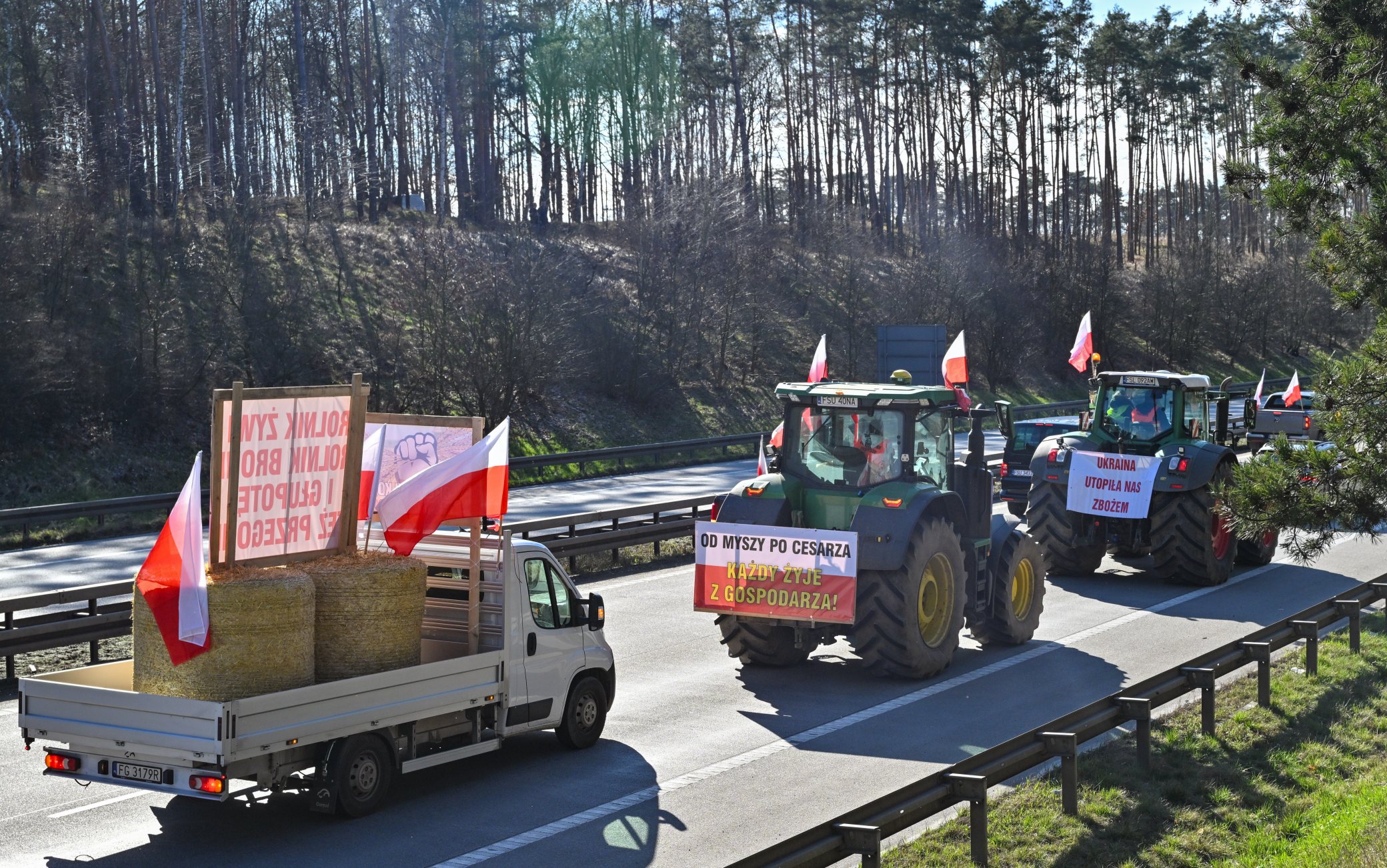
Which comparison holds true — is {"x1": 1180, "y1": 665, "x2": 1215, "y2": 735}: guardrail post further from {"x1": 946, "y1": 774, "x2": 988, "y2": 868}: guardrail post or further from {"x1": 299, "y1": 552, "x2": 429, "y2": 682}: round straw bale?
{"x1": 299, "y1": 552, "x2": 429, "y2": 682}: round straw bale

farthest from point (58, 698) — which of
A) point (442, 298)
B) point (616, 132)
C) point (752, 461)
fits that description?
point (616, 132)

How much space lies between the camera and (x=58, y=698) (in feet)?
27.0

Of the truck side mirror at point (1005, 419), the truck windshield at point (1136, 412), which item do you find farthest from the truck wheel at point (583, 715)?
the truck windshield at point (1136, 412)

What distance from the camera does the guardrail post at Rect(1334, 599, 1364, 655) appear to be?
13.1 m

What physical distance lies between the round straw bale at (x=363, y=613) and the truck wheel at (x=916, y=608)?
15.3ft

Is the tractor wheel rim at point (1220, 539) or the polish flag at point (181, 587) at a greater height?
the polish flag at point (181, 587)

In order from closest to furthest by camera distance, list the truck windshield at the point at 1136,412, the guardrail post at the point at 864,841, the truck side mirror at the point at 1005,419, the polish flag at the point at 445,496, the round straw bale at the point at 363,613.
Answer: the guardrail post at the point at 864,841 < the round straw bale at the point at 363,613 < the polish flag at the point at 445,496 < the truck windshield at the point at 1136,412 < the truck side mirror at the point at 1005,419

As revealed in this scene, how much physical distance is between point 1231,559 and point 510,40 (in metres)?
44.3

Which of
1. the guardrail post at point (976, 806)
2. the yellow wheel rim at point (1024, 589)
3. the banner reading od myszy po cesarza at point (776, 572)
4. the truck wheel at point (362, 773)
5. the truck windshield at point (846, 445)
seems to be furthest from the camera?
the yellow wheel rim at point (1024, 589)

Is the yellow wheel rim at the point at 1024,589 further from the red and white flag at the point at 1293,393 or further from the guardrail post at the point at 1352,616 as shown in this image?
the red and white flag at the point at 1293,393

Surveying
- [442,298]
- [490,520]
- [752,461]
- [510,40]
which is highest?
[510,40]

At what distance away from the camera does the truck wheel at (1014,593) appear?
44.7ft

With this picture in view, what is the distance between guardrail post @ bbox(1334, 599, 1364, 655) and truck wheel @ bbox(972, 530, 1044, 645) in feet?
9.39

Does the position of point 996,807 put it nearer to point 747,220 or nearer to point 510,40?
point 747,220
